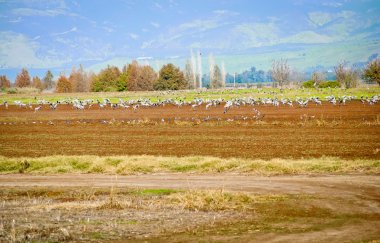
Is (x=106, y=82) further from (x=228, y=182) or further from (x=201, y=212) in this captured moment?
(x=201, y=212)

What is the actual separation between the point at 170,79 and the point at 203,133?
9294 cm

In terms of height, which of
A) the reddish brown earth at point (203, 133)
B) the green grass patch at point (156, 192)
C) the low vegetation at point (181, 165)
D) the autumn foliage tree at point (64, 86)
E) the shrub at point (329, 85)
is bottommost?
the green grass patch at point (156, 192)

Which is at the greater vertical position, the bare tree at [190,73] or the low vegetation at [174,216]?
the bare tree at [190,73]

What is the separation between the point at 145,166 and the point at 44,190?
7366 mm

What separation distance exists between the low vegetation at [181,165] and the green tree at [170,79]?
106 metres

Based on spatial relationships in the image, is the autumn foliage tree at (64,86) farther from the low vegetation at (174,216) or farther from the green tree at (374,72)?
the low vegetation at (174,216)

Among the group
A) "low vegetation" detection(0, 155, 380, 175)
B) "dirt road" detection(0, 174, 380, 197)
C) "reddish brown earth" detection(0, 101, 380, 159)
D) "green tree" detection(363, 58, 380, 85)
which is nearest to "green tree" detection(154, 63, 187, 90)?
"green tree" detection(363, 58, 380, 85)

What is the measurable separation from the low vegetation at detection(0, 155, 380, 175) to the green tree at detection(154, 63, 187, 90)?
4159 inches

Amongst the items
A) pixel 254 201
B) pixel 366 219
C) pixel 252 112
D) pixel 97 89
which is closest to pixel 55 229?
pixel 254 201

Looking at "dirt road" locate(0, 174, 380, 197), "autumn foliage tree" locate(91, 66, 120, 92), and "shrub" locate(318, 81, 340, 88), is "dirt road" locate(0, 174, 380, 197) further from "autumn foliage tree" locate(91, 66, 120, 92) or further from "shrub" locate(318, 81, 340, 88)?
"autumn foliage tree" locate(91, 66, 120, 92)

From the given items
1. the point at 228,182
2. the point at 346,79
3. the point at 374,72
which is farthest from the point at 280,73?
the point at 228,182

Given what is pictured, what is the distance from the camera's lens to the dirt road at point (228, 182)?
2591cm

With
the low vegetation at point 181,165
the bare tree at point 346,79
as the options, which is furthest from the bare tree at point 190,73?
the low vegetation at point 181,165

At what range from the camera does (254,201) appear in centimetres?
2375
